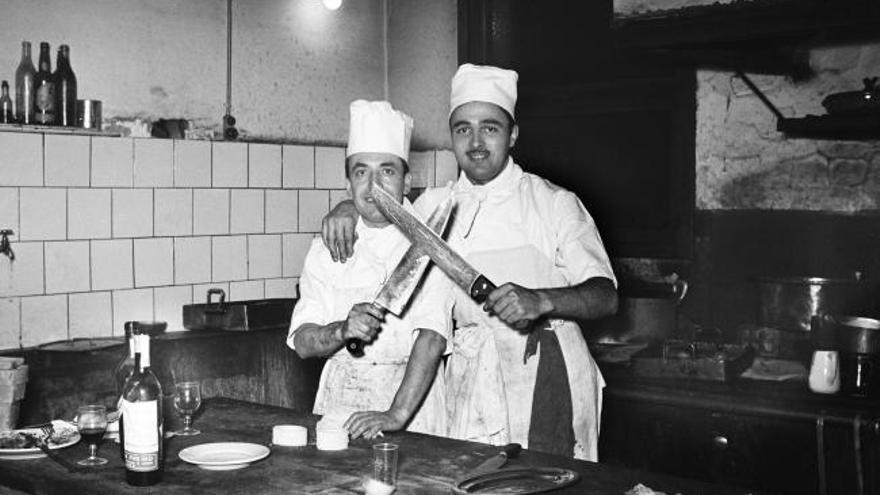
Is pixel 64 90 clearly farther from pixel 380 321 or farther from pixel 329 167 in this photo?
pixel 380 321

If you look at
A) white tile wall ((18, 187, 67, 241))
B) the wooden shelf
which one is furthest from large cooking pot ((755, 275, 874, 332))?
white tile wall ((18, 187, 67, 241))

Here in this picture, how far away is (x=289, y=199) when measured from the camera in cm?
618

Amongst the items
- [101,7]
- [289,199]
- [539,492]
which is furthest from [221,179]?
[539,492]

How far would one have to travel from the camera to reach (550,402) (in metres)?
3.62

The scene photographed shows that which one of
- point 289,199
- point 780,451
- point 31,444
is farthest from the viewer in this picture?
point 289,199

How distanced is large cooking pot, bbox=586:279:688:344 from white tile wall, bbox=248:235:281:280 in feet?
6.79

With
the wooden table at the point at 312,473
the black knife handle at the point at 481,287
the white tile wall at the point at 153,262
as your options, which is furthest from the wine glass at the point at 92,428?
the white tile wall at the point at 153,262

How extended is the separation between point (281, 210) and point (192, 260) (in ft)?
2.34

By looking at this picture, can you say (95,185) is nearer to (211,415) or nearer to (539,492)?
(211,415)

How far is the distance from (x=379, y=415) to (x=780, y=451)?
199cm

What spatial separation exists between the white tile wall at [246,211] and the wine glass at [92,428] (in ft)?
10.5

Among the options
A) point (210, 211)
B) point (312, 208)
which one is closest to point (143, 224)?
point (210, 211)

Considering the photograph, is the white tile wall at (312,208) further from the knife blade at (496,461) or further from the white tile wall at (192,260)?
the knife blade at (496,461)

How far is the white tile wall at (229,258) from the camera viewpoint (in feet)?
19.0
